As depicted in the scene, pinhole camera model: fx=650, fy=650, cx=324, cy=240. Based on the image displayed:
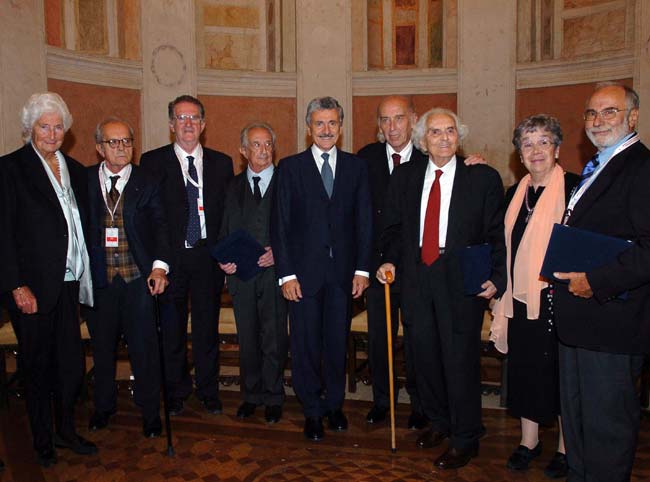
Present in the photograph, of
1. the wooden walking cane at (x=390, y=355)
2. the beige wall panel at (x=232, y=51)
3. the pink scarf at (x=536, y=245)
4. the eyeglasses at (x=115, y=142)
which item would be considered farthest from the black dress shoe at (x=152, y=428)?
the beige wall panel at (x=232, y=51)

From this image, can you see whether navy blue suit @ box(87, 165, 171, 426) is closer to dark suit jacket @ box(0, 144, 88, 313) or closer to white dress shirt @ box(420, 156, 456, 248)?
dark suit jacket @ box(0, 144, 88, 313)

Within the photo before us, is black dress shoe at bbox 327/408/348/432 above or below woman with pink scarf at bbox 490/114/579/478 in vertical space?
below

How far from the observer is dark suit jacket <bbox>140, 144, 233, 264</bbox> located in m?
3.84

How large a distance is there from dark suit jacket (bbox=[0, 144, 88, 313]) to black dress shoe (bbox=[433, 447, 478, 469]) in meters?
2.12

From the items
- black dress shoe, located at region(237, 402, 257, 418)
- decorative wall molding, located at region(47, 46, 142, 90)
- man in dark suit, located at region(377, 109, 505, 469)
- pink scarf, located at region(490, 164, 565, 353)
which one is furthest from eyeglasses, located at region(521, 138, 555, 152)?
decorative wall molding, located at region(47, 46, 142, 90)

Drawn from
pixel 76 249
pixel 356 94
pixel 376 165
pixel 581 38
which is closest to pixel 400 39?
pixel 356 94

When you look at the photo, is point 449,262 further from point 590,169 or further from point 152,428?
point 152,428

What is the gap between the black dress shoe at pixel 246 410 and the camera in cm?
399

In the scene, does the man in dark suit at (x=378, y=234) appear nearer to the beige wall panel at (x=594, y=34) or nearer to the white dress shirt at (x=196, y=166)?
the white dress shirt at (x=196, y=166)

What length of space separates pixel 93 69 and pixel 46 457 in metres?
4.16

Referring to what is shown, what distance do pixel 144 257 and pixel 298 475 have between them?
143 cm

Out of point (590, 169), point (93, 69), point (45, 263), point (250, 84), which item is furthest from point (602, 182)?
point (93, 69)

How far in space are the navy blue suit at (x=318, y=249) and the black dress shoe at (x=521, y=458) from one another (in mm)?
1017

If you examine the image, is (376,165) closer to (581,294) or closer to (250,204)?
(250,204)
